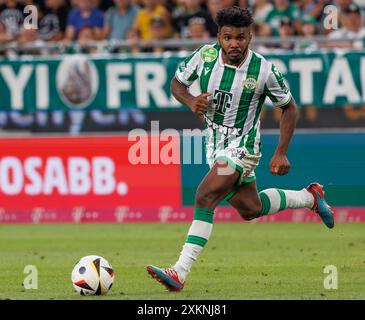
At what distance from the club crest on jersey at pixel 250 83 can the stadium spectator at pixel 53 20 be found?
33.9 feet

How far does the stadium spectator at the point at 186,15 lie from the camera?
19.3m

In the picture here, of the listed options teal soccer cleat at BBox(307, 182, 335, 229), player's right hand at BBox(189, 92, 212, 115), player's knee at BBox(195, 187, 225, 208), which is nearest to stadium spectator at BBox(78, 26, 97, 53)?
teal soccer cleat at BBox(307, 182, 335, 229)

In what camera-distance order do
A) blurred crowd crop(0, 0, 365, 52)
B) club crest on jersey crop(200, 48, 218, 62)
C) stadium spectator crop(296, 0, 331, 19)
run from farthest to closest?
stadium spectator crop(296, 0, 331, 19)
blurred crowd crop(0, 0, 365, 52)
club crest on jersey crop(200, 48, 218, 62)

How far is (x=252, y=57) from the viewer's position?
1035 centimetres

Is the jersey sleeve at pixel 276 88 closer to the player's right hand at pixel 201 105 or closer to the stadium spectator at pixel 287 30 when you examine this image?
the player's right hand at pixel 201 105

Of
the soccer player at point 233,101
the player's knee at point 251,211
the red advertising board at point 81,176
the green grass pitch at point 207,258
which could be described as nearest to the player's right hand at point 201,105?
the soccer player at point 233,101

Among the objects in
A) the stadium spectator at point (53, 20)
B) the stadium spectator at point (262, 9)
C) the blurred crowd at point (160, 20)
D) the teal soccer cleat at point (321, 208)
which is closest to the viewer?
the teal soccer cleat at point (321, 208)

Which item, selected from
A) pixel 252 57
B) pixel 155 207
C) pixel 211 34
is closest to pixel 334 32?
pixel 211 34

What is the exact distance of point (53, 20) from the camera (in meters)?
20.2

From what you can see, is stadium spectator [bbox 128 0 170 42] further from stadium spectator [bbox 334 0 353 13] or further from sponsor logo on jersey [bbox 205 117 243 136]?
sponsor logo on jersey [bbox 205 117 243 136]

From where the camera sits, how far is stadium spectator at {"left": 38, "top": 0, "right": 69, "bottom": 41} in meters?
20.1

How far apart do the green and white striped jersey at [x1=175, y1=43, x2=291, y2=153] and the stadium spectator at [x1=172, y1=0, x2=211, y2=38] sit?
8863mm
